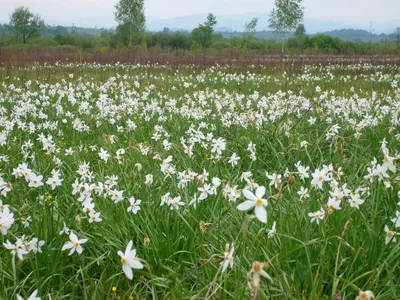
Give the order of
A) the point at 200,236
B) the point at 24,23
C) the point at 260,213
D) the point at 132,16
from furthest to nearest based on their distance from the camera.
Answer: the point at 24,23
the point at 132,16
the point at 200,236
the point at 260,213

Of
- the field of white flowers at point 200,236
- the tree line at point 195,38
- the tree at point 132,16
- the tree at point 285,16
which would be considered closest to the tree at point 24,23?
the tree line at point 195,38

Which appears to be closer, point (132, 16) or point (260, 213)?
point (260, 213)

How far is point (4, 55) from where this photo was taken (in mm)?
20953

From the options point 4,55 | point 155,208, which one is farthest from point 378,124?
point 4,55

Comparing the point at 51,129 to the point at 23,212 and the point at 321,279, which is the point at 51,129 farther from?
the point at 321,279

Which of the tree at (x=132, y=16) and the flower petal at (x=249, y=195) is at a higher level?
the tree at (x=132, y=16)

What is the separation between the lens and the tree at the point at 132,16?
1601 inches

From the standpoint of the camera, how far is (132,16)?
43844 mm

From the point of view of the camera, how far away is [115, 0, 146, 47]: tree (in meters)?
40.7

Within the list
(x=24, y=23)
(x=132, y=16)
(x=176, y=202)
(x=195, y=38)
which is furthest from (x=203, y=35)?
(x=176, y=202)

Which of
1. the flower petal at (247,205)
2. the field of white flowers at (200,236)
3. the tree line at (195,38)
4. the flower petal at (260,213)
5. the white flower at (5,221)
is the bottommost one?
the field of white flowers at (200,236)

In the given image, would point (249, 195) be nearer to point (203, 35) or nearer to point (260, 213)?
point (260, 213)

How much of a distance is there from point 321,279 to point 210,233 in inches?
27.3

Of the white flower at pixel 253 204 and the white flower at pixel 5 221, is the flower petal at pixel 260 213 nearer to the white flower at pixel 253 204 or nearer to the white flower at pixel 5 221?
the white flower at pixel 253 204
